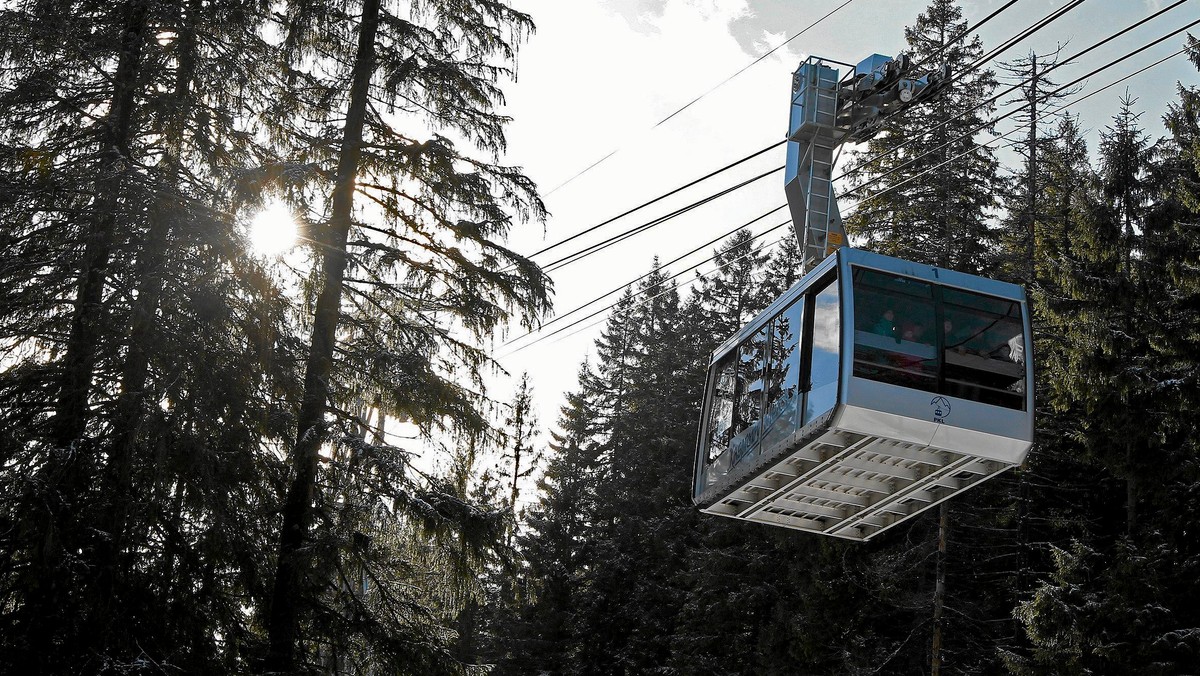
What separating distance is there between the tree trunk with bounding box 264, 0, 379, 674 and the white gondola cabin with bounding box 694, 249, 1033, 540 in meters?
5.08

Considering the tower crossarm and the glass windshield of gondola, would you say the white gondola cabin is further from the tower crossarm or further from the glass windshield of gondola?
the tower crossarm

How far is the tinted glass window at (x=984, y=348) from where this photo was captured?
11.8 m

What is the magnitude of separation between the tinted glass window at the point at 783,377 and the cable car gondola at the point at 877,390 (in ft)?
0.08

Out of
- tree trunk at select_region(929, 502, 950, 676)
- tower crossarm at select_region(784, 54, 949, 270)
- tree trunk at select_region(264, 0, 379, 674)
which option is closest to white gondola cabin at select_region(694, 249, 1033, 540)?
tower crossarm at select_region(784, 54, 949, 270)

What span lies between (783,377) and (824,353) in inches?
38.4

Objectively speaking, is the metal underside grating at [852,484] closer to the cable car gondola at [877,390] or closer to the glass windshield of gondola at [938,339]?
the cable car gondola at [877,390]

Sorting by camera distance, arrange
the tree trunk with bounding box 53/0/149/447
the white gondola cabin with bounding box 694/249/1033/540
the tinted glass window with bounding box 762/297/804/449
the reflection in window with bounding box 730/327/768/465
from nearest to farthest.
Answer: the tree trunk with bounding box 53/0/149/447, the white gondola cabin with bounding box 694/249/1033/540, the tinted glass window with bounding box 762/297/804/449, the reflection in window with bounding box 730/327/768/465

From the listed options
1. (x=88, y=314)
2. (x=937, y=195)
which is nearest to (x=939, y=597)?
(x=937, y=195)

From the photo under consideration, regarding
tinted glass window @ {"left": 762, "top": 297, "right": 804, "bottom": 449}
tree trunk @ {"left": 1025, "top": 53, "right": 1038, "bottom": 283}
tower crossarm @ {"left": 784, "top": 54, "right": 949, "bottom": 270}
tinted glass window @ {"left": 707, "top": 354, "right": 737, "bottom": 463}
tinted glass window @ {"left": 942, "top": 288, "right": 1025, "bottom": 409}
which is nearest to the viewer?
tinted glass window @ {"left": 942, "top": 288, "right": 1025, "bottom": 409}

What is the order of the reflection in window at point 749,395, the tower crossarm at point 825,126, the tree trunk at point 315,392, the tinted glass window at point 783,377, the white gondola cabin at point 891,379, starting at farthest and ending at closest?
the tower crossarm at point 825,126 → the reflection in window at point 749,395 → the tinted glass window at point 783,377 → the tree trunk at point 315,392 → the white gondola cabin at point 891,379

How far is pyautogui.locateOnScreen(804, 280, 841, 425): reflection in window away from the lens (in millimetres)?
11484

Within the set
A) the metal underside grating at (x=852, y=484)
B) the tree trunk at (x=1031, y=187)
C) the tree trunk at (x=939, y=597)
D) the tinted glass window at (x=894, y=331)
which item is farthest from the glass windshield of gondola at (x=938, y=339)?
the tree trunk at (x=1031, y=187)

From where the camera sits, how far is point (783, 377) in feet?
41.5

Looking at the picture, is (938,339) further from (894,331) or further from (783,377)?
(783,377)
